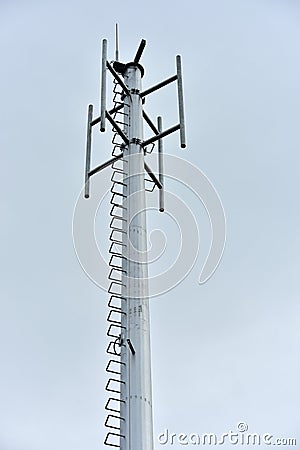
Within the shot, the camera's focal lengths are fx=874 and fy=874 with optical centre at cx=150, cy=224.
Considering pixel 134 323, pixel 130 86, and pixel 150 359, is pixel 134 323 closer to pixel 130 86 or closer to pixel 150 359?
pixel 150 359

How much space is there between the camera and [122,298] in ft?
52.5

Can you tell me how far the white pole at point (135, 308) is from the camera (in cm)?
1452

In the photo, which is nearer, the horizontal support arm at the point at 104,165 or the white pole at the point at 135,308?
the white pole at the point at 135,308

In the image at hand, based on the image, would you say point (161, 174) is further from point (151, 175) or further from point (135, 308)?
point (135, 308)

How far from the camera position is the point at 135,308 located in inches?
622

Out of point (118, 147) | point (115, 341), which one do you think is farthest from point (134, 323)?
point (118, 147)

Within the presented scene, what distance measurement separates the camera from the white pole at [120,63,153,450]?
14.5m

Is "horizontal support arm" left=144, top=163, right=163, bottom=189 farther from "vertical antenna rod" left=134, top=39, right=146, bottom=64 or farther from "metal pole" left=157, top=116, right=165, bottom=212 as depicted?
"vertical antenna rod" left=134, top=39, right=146, bottom=64

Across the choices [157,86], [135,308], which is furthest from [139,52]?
[135,308]

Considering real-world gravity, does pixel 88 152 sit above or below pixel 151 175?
above

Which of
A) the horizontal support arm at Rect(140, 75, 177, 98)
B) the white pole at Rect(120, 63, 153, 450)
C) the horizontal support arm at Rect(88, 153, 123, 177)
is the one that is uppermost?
the horizontal support arm at Rect(140, 75, 177, 98)

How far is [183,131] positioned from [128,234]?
2.53 meters

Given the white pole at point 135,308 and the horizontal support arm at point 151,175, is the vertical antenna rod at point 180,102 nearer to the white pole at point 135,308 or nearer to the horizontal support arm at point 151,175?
the white pole at point 135,308

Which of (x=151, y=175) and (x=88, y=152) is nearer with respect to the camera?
(x=88, y=152)
